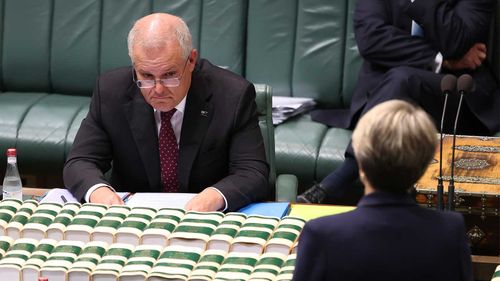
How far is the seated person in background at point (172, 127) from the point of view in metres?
3.26

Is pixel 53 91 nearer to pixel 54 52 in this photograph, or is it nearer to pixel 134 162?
pixel 54 52

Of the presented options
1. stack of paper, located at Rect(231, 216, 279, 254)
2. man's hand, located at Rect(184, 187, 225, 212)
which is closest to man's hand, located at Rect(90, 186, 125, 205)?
man's hand, located at Rect(184, 187, 225, 212)

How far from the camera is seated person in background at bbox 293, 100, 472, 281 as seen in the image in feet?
6.03

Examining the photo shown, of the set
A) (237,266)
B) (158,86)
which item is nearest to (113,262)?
(237,266)

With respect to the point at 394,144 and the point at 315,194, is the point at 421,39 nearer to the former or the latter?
the point at 315,194

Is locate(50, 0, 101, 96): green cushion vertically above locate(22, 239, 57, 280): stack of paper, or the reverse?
locate(22, 239, 57, 280): stack of paper

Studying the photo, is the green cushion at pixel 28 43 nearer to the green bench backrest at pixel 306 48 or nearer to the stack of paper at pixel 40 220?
the green bench backrest at pixel 306 48

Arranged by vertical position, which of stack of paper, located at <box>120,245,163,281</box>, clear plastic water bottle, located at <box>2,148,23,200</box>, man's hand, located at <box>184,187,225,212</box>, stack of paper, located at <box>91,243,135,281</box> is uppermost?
stack of paper, located at <box>120,245,163,281</box>

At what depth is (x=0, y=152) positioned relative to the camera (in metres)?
5.11

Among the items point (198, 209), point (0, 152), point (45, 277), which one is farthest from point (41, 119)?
point (45, 277)

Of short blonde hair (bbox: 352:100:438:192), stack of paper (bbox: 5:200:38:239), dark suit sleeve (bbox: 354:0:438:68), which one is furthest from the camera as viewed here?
dark suit sleeve (bbox: 354:0:438:68)

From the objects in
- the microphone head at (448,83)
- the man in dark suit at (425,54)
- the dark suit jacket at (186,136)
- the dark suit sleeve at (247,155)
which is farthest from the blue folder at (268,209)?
the man in dark suit at (425,54)

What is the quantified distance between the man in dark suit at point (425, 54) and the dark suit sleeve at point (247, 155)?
1.43 m

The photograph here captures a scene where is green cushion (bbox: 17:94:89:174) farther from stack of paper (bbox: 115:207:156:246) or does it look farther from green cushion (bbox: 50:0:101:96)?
stack of paper (bbox: 115:207:156:246)
